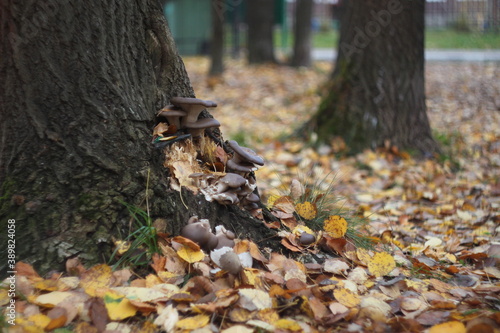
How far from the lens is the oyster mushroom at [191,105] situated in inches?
102

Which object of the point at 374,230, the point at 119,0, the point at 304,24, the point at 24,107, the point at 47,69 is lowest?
the point at 374,230

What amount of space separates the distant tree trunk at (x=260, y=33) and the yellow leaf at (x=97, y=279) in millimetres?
11849

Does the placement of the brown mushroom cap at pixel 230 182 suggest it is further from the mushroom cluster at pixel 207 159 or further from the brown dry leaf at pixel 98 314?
the brown dry leaf at pixel 98 314

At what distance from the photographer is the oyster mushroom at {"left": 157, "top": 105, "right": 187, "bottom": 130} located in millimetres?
2574

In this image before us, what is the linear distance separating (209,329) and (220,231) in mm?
610

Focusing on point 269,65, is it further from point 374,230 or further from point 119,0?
point 119,0

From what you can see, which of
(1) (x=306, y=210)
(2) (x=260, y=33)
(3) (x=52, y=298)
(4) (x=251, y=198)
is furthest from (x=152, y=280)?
(2) (x=260, y=33)

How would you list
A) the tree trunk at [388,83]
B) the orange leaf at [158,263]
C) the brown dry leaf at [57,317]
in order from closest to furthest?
1. the brown dry leaf at [57,317]
2. the orange leaf at [158,263]
3. the tree trunk at [388,83]

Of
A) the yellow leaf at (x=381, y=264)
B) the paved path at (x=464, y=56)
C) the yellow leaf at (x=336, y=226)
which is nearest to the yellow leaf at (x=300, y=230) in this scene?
the yellow leaf at (x=336, y=226)

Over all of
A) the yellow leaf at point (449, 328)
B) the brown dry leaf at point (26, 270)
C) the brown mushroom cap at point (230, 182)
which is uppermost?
the brown mushroom cap at point (230, 182)

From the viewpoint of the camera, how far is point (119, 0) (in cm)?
253

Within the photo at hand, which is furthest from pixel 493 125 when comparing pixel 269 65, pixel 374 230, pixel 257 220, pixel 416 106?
pixel 269 65

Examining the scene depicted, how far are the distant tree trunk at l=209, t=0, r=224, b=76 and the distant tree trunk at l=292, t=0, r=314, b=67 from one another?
2.58 meters

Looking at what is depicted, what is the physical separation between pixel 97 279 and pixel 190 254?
0.43 m
